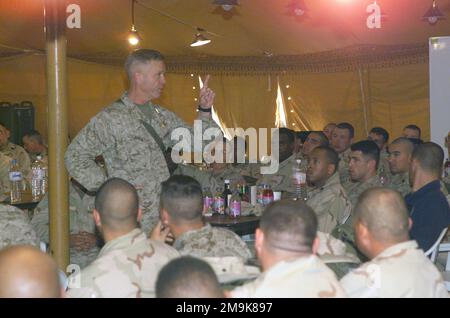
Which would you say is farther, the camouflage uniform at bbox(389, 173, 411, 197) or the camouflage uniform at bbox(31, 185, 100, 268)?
the camouflage uniform at bbox(389, 173, 411, 197)

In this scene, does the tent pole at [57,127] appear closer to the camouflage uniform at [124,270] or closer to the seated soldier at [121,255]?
the seated soldier at [121,255]

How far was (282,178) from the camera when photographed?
9070 millimetres

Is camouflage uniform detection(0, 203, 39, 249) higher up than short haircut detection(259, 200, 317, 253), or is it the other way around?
A: short haircut detection(259, 200, 317, 253)

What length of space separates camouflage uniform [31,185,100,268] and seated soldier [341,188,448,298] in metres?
3.24

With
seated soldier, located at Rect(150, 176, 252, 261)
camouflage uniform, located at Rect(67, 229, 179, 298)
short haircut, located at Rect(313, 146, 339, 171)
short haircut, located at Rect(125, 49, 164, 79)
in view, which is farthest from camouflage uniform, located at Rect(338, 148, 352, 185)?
camouflage uniform, located at Rect(67, 229, 179, 298)

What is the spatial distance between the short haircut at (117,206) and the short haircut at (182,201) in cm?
34

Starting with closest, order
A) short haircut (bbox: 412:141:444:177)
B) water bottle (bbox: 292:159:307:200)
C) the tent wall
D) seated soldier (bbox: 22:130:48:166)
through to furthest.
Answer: short haircut (bbox: 412:141:444:177) → water bottle (bbox: 292:159:307:200) → seated soldier (bbox: 22:130:48:166) → the tent wall

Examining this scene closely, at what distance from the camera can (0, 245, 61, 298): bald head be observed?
104 inches

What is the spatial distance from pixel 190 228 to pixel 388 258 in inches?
48.8

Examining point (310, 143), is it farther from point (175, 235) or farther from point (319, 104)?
point (175, 235)

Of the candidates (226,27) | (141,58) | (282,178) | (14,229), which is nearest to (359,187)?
(282,178)

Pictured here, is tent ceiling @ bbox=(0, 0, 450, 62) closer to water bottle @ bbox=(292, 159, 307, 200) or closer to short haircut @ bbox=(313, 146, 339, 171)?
water bottle @ bbox=(292, 159, 307, 200)

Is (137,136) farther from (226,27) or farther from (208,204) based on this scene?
(226,27)

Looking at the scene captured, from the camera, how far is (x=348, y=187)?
310 inches
